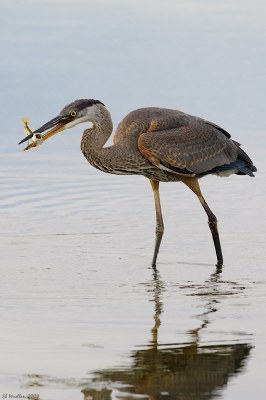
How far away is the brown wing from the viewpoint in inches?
A: 462

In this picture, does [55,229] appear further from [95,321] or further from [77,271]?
[95,321]

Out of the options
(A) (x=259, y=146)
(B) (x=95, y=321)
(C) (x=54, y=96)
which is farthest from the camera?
(C) (x=54, y=96)

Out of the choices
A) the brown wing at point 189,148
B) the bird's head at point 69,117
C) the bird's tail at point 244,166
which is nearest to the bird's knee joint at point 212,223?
the brown wing at point 189,148

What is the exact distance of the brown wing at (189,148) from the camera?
11.7 meters

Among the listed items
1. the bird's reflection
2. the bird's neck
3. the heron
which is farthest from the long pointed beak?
the bird's reflection

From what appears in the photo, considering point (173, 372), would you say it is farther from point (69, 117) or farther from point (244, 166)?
point (244, 166)

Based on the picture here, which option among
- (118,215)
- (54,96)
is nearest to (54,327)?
(118,215)

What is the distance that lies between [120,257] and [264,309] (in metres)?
2.86

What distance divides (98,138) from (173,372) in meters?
4.68

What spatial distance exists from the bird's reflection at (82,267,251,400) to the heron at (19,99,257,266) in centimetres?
355

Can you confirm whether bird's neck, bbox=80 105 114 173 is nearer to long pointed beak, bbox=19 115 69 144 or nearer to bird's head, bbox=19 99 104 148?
bird's head, bbox=19 99 104 148

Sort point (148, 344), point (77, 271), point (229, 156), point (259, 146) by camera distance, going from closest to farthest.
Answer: point (148, 344) < point (77, 271) < point (229, 156) < point (259, 146)

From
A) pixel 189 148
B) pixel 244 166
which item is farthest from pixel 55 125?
pixel 244 166

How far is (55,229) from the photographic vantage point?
13438mm
